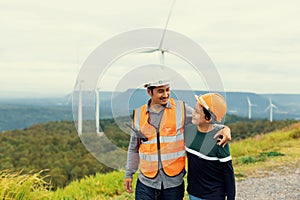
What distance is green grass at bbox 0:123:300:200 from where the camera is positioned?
5.11 meters

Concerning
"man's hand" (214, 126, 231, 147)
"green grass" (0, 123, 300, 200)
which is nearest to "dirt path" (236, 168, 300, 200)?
"green grass" (0, 123, 300, 200)

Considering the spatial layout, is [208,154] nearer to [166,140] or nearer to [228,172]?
[228,172]

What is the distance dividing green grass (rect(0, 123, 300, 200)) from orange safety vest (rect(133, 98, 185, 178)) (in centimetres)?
201

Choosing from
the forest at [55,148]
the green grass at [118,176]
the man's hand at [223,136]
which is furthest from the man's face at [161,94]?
the forest at [55,148]

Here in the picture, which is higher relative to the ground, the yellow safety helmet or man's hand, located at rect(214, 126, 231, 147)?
the yellow safety helmet

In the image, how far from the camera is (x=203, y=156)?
3350 mm

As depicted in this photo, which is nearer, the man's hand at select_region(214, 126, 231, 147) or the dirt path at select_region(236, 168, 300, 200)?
the man's hand at select_region(214, 126, 231, 147)

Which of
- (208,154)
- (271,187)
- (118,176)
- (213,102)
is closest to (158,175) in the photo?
(208,154)

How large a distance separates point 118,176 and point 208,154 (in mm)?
4106

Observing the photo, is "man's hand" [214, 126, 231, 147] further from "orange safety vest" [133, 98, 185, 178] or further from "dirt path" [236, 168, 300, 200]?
"dirt path" [236, 168, 300, 200]

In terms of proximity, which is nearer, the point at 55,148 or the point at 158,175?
the point at 158,175

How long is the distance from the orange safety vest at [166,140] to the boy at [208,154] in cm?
7

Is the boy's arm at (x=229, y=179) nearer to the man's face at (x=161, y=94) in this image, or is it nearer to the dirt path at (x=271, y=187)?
the man's face at (x=161, y=94)

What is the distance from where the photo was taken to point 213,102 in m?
3.27
